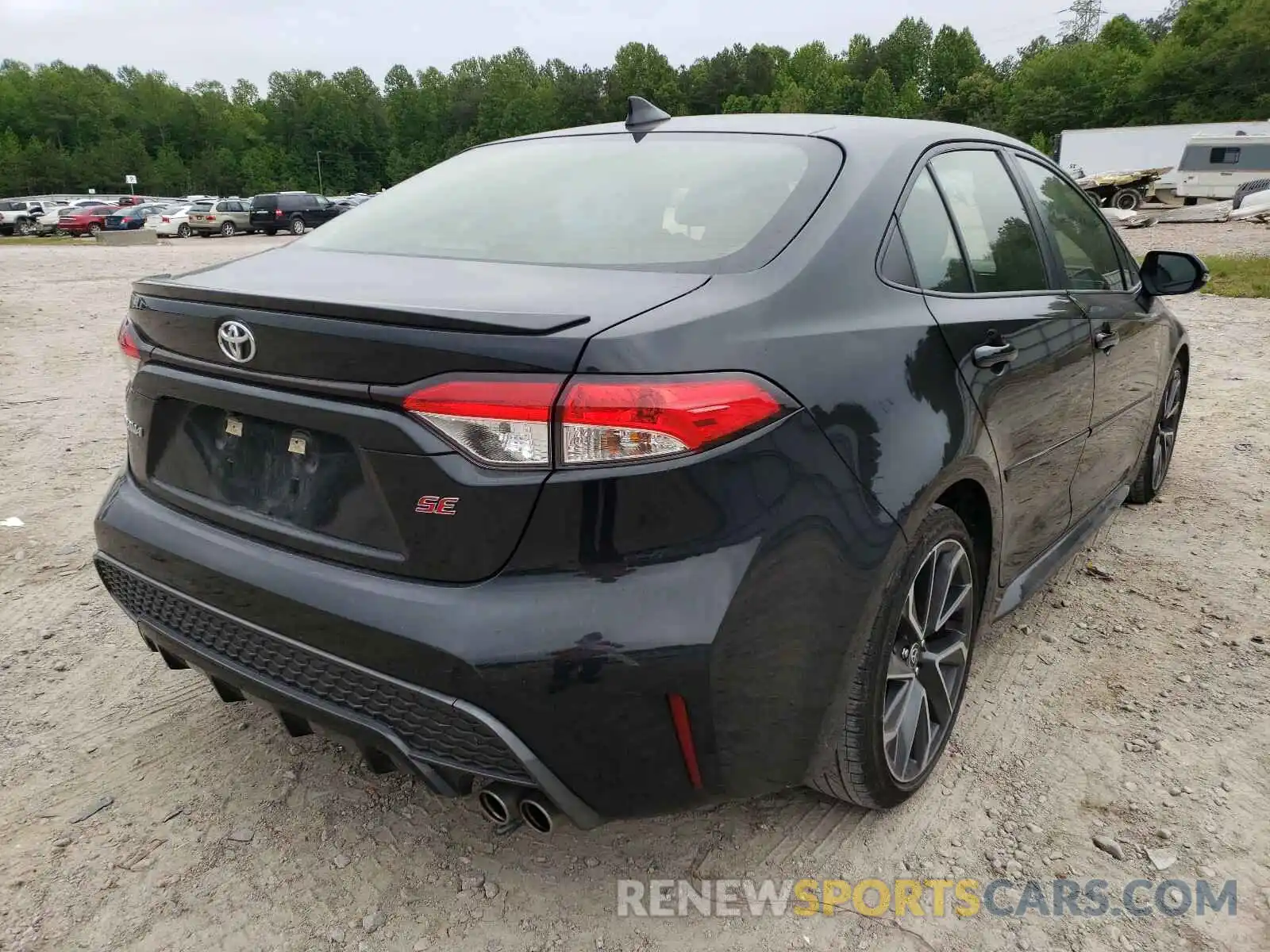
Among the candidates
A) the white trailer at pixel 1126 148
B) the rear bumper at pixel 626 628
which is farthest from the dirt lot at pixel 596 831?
the white trailer at pixel 1126 148

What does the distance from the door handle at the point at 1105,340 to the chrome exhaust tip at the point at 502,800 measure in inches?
94.4

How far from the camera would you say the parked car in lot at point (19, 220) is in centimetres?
4072

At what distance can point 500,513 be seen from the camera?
5.43 feet

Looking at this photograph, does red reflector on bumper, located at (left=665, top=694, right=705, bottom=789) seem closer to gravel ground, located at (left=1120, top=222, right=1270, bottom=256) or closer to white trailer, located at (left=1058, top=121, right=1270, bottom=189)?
gravel ground, located at (left=1120, top=222, right=1270, bottom=256)

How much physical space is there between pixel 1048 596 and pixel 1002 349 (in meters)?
1.60

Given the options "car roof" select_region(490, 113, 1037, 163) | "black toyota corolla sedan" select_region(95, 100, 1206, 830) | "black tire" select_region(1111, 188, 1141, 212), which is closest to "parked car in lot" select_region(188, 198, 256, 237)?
"black tire" select_region(1111, 188, 1141, 212)

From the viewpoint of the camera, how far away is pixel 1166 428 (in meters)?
4.59

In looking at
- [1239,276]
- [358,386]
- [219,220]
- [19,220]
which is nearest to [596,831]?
[358,386]

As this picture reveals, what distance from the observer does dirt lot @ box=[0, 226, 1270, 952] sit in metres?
2.01

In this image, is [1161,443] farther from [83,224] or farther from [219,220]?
[83,224]

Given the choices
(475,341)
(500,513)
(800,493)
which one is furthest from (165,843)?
(800,493)

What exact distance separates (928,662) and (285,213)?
39.7m

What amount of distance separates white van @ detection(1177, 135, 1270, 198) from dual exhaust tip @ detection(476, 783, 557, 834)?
129ft

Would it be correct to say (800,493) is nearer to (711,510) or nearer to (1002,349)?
(711,510)
